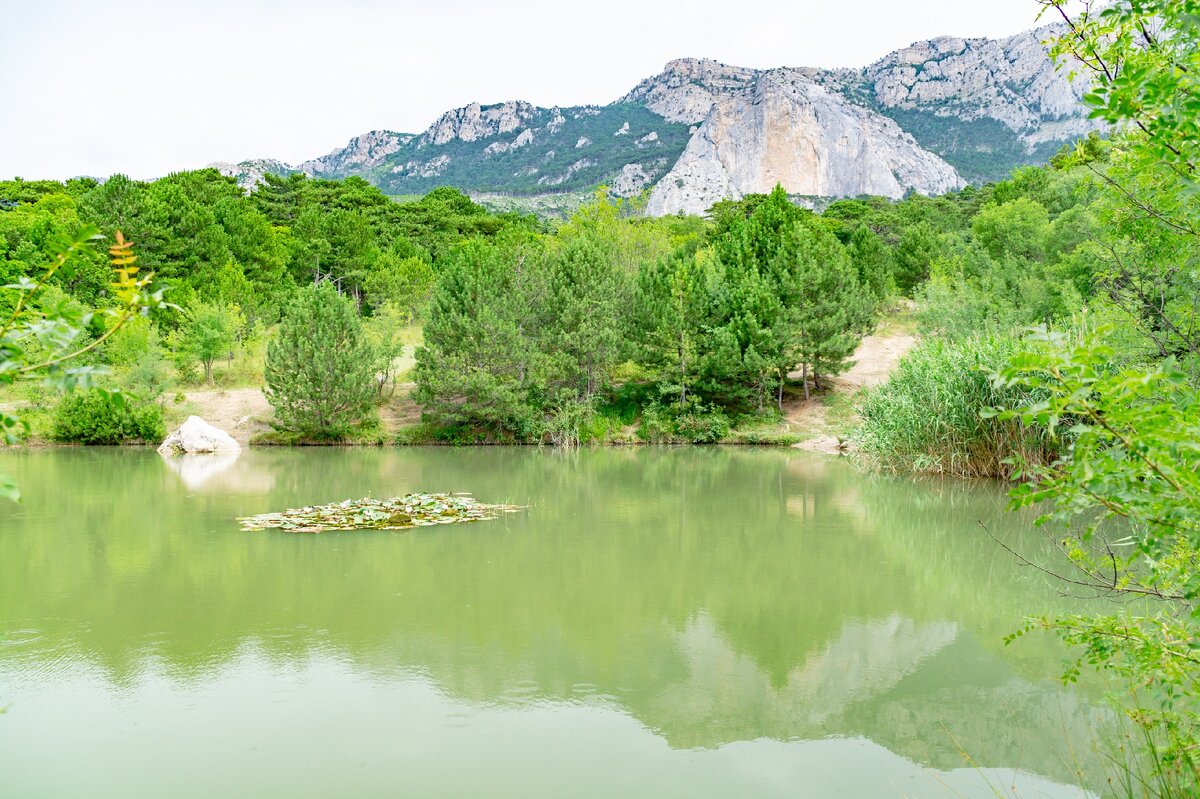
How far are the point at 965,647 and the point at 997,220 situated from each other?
31.5 m

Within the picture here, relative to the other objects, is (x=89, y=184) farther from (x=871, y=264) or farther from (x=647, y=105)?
(x=647, y=105)

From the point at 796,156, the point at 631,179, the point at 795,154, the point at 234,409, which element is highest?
the point at 795,154

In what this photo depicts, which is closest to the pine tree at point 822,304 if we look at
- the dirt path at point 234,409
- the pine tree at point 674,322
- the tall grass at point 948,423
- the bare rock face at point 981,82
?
the pine tree at point 674,322

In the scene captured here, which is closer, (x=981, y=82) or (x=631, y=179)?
(x=631, y=179)

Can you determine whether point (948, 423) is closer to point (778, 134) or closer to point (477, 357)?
point (477, 357)

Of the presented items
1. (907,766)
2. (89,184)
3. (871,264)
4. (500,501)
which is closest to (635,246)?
(871,264)

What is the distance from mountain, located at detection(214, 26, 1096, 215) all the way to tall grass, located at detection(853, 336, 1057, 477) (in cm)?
7814

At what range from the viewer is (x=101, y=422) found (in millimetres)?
25266

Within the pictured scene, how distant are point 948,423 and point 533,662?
40.0 ft

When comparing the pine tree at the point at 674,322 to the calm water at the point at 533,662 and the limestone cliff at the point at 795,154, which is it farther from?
the limestone cliff at the point at 795,154

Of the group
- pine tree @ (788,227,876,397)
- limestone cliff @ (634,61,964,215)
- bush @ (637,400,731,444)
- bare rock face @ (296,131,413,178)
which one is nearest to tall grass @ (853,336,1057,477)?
bush @ (637,400,731,444)

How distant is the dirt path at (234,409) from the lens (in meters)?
27.1

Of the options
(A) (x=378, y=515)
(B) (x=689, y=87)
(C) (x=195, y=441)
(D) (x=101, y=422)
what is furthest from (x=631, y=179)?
(A) (x=378, y=515)

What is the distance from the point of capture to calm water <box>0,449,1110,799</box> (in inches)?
165
